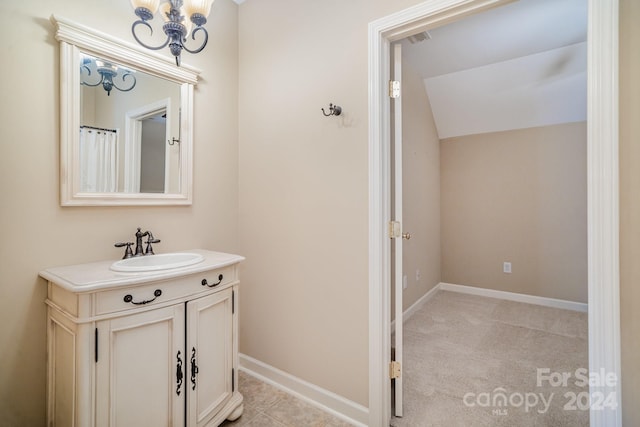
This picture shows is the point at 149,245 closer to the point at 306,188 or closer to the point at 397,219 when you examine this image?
the point at 306,188

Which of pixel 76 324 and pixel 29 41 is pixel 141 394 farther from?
pixel 29 41

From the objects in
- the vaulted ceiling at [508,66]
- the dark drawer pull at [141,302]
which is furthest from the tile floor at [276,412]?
the vaulted ceiling at [508,66]

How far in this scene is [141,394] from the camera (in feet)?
4.05

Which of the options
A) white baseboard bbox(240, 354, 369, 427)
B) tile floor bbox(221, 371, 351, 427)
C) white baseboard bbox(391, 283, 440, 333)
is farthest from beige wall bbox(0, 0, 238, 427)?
white baseboard bbox(391, 283, 440, 333)

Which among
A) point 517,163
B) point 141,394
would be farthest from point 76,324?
point 517,163

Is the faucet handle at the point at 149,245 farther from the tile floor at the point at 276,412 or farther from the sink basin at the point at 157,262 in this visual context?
the tile floor at the point at 276,412

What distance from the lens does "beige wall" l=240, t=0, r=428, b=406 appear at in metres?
1.62

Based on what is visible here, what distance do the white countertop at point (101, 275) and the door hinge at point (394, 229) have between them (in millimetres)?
898

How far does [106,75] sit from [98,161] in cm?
47

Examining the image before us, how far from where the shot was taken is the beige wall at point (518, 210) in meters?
3.19

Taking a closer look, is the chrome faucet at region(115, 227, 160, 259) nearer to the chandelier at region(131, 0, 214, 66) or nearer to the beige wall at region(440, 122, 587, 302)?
the chandelier at region(131, 0, 214, 66)

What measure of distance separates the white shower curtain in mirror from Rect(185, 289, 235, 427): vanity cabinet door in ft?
2.68

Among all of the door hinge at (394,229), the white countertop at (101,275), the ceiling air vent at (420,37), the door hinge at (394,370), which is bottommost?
the door hinge at (394,370)

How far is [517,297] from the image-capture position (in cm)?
352
